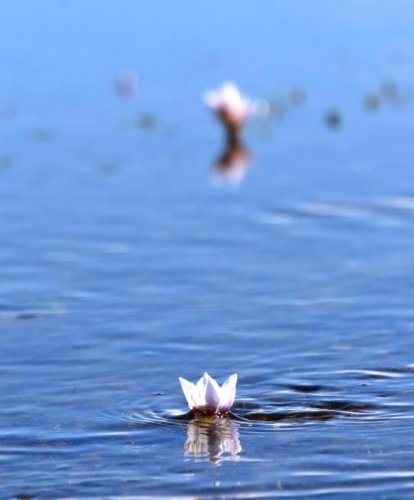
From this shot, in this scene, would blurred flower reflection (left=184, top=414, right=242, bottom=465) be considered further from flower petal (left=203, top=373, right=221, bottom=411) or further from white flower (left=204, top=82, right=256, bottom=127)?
white flower (left=204, top=82, right=256, bottom=127)

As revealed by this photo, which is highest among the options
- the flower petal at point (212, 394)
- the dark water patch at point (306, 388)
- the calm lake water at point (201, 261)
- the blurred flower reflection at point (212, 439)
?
the calm lake water at point (201, 261)

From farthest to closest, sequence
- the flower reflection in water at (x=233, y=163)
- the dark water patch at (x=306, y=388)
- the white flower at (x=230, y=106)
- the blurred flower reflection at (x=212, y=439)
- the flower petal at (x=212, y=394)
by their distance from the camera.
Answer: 1. the white flower at (x=230, y=106)
2. the flower reflection in water at (x=233, y=163)
3. the dark water patch at (x=306, y=388)
4. the flower petal at (x=212, y=394)
5. the blurred flower reflection at (x=212, y=439)

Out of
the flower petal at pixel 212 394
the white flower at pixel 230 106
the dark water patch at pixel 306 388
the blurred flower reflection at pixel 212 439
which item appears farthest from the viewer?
the white flower at pixel 230 106

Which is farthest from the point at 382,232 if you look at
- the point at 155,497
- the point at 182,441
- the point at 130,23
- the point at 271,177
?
the point at 130,23

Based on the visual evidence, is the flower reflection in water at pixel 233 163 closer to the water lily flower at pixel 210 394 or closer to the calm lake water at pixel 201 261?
the calm lake water at pixel 201 261

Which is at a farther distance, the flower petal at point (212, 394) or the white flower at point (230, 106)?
the white flower at point (230, 106)

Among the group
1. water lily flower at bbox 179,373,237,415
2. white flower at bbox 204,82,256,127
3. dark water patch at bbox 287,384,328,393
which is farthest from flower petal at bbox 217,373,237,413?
white flower at bbox 204,82,256,127

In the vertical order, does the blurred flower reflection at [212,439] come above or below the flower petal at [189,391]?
below

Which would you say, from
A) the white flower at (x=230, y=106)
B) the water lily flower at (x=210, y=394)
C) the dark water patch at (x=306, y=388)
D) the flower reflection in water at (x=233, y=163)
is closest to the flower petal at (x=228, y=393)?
the water lily flower at (x=210, y=394)

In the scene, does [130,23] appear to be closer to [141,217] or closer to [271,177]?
[271,177]
